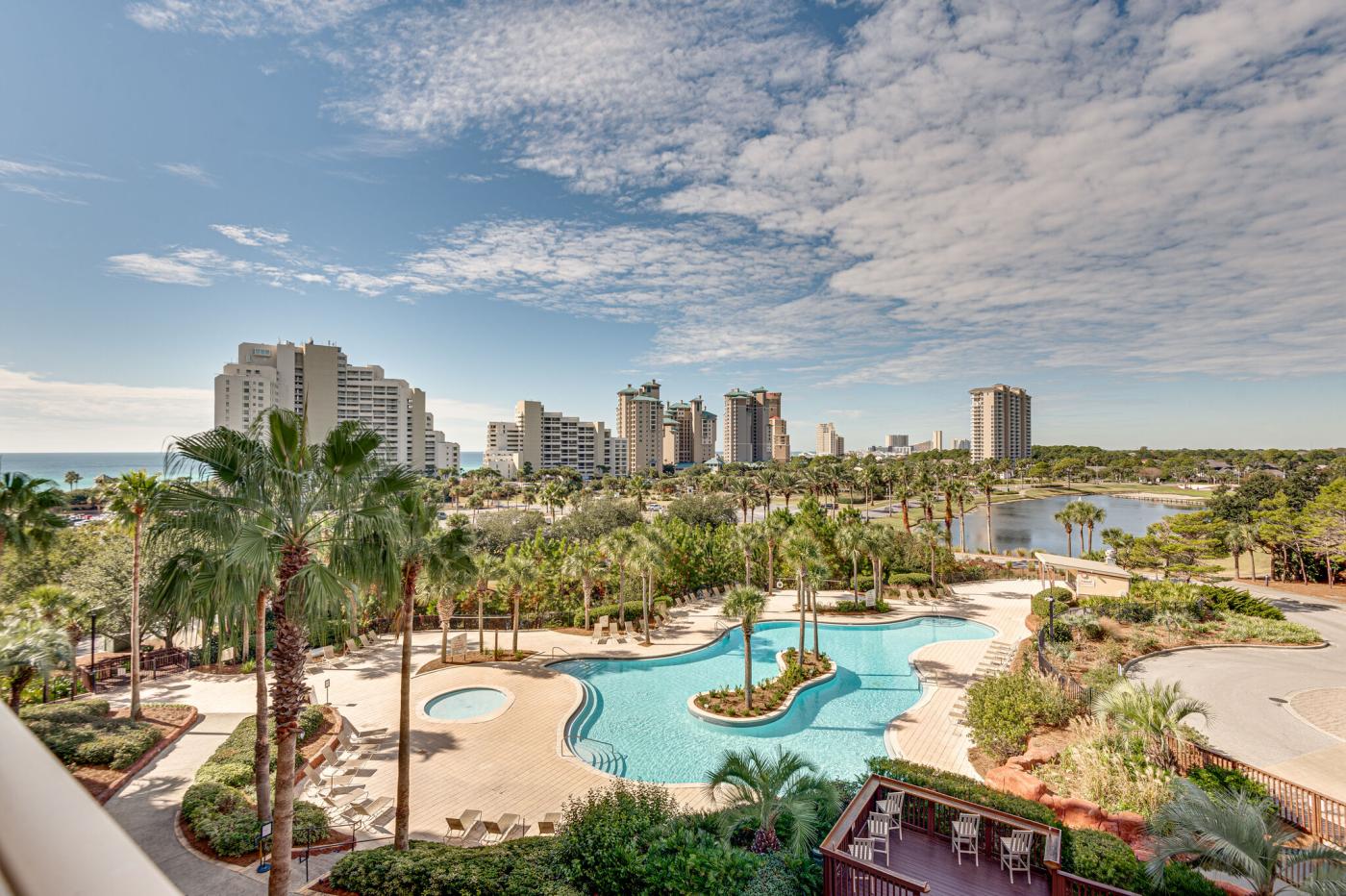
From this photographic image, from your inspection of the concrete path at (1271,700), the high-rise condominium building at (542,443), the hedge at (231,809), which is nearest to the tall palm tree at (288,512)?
the hedge at (231,809)

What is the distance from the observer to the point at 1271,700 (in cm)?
1450

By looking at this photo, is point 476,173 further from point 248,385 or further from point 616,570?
point 248,385

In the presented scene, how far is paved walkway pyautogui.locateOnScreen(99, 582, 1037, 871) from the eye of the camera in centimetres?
1066

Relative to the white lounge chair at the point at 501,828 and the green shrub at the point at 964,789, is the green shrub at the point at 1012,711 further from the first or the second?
the white lounge chair at the point at 501,828

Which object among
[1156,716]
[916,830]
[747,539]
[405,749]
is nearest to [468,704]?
[405,749]

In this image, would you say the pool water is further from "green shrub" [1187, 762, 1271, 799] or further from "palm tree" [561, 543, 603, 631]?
"green shrub" [1187, 762, 1271, 799]

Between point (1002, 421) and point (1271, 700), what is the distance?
152 m

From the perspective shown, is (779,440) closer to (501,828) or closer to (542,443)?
(542,443)

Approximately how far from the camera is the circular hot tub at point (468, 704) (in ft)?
51.9

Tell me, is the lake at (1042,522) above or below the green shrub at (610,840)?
below

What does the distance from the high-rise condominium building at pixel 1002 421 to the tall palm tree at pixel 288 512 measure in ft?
527

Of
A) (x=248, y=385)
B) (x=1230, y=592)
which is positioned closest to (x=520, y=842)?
(x=1230, y=592)

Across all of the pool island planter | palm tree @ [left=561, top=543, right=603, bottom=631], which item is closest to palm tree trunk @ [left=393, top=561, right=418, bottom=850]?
the pool island planter

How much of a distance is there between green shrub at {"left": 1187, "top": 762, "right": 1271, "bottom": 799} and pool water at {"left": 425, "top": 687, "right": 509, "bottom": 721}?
14678 millimetres
